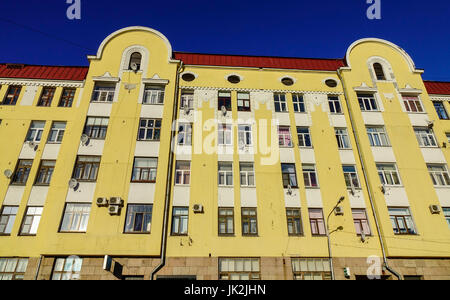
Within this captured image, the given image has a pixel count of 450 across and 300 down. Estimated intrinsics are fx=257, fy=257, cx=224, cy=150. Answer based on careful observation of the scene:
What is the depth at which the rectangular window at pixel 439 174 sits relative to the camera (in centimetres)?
1778

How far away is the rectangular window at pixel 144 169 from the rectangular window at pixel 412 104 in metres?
19.8

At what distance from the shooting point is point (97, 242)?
46.7ft

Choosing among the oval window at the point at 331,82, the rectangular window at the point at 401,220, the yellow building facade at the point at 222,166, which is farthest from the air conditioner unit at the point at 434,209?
the oval window at the point at 331,82

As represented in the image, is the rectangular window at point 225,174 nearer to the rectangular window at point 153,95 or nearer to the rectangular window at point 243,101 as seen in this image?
the rectangular window at point 243,101

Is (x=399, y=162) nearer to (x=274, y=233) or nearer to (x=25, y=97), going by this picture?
(x=274, y=233)

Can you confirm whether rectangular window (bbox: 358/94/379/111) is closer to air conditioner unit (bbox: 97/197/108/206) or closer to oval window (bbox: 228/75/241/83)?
oval window (bbox: 228/75/241/83)

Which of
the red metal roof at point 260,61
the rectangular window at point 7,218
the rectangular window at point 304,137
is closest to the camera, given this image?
the rectangular window at point 7,218

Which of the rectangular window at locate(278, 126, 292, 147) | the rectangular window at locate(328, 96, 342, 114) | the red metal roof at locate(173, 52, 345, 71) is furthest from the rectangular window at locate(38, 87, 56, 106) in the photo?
the rectangular window at locate(328, 96, 342, 114)

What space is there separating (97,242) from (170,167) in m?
5.91

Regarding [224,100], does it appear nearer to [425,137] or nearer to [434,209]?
[425,137]

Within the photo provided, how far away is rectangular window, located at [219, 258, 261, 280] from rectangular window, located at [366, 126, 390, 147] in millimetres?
12038

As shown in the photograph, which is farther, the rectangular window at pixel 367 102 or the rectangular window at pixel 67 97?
the rectangular window at pixel 367 102

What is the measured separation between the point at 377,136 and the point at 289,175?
24.9 ft

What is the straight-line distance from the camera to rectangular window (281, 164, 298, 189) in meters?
17.2
